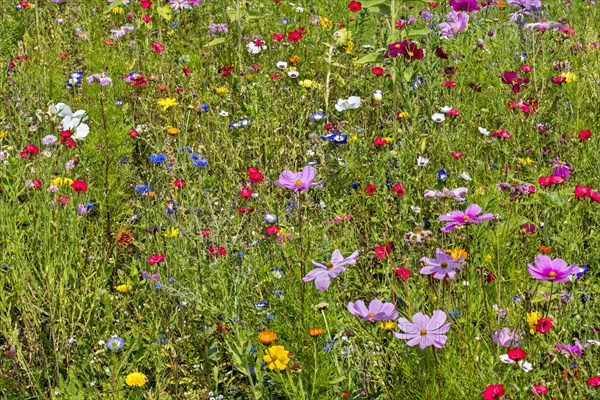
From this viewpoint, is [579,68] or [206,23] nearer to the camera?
[579,68]

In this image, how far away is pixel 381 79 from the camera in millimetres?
4039

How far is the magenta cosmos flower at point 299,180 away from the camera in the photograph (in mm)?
1866

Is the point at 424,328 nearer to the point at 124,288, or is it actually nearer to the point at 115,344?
the point at 115,344

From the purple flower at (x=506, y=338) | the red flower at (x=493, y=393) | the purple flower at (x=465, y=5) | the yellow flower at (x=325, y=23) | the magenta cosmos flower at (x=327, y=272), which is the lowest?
the yellow flower at (x=325, y=23)

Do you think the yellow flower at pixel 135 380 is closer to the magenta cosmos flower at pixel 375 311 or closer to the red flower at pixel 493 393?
the magenta cosmos flower at pixel 375 311

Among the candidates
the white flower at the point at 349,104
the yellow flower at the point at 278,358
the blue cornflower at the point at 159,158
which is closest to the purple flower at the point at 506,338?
the yellow flower at the point at 278,358

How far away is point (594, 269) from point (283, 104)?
1.99 metres

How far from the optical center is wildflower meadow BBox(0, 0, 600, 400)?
70.6 inches

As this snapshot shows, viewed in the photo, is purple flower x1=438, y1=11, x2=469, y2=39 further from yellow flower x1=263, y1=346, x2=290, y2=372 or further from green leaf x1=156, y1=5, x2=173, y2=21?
yellow flower x1=263, y1=346, x2=290, y2=372

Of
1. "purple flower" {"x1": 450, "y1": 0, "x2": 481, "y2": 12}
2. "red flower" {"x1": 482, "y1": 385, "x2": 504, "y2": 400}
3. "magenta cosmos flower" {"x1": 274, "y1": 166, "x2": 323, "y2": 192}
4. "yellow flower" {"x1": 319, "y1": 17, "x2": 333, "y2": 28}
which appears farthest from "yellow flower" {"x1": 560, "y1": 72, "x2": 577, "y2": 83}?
"red flower" {"x1": 482, "y1": 385, "x2": 504, "y2": 400}

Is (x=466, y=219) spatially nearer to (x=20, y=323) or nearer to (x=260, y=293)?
(x=260, y=293)

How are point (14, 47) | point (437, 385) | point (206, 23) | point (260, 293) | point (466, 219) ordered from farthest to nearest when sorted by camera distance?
point (206, 23)
point (14, 47)
point (260, 293)
point (466, 219)
point (437, 385)

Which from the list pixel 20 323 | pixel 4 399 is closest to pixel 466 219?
pixel 4 399

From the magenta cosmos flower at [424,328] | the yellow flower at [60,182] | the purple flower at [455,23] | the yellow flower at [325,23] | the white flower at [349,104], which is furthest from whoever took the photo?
the yellow flower at [325,23]
